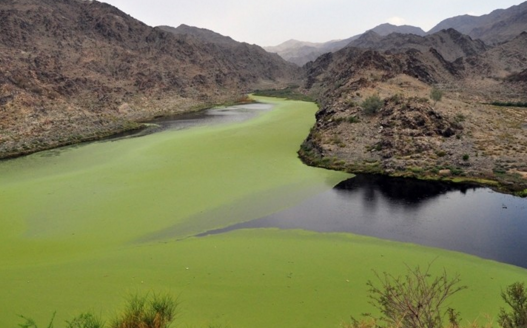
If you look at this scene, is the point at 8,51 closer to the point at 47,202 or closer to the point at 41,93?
the point at 41,93

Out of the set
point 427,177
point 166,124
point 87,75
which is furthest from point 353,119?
point 87,75

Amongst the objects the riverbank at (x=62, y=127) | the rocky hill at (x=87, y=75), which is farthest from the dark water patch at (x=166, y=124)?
the rocky hill at (x=87, y=75)

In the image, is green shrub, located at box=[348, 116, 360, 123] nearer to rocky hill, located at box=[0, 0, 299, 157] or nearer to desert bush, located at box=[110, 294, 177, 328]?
desert bush, located at box=[110, 294, 177, 328]

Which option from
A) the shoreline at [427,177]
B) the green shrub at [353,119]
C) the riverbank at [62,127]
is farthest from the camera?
the riverbank at [62,127]

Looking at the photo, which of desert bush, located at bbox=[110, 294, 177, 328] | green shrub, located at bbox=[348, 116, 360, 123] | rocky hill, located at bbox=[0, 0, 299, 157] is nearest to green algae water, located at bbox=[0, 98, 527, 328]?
desert bush, located at bbox=[110, 294, 177, 328]

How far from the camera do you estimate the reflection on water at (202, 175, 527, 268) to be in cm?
1723

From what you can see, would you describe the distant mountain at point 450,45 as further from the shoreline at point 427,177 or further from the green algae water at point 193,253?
the green algae water at point 193,253

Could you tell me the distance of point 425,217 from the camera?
2016 centimetres

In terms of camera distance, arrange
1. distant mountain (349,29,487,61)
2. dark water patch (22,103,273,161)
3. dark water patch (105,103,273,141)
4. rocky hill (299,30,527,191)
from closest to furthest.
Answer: rocky hill (299,30,527,191) < dark water patch (22,103,273,161) < dark water patch (105,103,273,141) < distant mountain (349,29,487,61)

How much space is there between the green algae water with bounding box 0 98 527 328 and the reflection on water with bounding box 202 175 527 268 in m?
1.09

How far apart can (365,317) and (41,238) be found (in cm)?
1539

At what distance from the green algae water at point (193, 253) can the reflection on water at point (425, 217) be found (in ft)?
3.58

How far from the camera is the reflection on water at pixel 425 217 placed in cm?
1723

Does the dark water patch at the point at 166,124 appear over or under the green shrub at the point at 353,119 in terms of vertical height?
under
